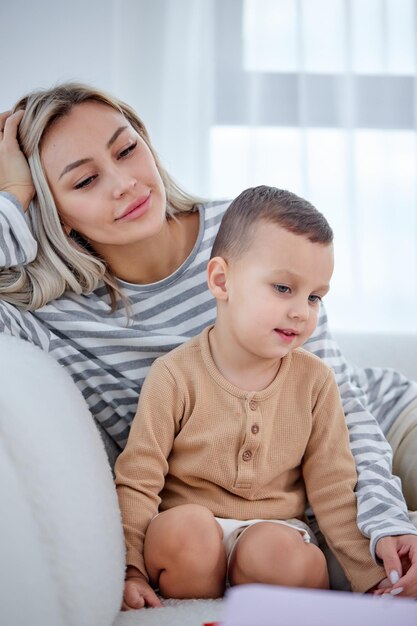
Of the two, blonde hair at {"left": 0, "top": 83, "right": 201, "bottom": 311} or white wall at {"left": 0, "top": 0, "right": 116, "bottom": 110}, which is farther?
white wall at {"left": 0, "top": 0, "right": 116, "bottom": 110}

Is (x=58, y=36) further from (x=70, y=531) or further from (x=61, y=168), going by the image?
(x=70, y=531)

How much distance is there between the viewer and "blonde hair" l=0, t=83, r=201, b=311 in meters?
1.38

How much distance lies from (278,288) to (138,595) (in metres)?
0.44

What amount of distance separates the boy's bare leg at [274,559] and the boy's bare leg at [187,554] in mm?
29

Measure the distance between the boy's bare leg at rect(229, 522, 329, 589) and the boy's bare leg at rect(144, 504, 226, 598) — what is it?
3cm

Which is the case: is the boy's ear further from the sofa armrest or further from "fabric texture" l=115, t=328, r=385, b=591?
the sofa armrest

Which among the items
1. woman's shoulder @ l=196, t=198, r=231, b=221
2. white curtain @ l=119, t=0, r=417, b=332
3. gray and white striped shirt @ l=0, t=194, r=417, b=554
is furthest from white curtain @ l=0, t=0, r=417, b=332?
gray and white striped shirt @ l=0, t=194, r=417, b=554

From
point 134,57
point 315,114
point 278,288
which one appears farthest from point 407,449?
point 134,57

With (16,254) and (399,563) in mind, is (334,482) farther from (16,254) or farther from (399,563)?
(16,254)

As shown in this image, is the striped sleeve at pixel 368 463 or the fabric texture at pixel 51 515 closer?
the fabric texture at pixel 51 515

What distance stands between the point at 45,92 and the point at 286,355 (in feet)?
2.05

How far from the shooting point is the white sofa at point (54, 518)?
2.71 feet

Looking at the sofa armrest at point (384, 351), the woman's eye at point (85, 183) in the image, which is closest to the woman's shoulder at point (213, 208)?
the woman's eye at point (85, 183)

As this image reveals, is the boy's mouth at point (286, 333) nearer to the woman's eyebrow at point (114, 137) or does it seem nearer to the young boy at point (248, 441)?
the young boy at point (248, 441)
